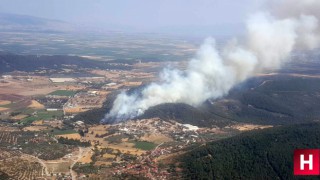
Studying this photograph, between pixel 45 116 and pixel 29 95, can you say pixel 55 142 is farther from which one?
pixel 29 95

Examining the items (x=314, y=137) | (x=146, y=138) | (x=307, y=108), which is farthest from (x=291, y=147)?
(x=307, y=108)

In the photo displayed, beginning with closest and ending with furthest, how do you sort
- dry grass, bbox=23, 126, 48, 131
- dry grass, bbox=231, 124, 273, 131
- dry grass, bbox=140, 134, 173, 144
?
dry grass, bbox=140, 134, 173, 144
dry grass, bbox=23, 126, 48, 131
dry grass, bbox=231, 124, 273, 131

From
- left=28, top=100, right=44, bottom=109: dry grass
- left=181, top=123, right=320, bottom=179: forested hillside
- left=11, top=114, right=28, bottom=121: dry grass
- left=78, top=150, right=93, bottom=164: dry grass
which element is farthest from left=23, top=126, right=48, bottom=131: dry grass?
left=181, top=123, right=320, bottom=179: forested hillside

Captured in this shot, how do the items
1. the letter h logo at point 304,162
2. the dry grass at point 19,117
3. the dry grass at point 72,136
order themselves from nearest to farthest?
the letter h logo at point 304,162 < the dry grass at point 72,136 < the dry grass at point 19,117

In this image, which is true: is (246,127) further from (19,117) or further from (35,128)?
(19,117)

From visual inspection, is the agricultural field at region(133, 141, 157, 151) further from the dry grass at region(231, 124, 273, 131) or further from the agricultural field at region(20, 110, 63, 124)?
the agricultural field at region(20, 110, 63, 124)

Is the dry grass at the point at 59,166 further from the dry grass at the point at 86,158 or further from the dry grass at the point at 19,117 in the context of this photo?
the dry grass at the point at 19,117

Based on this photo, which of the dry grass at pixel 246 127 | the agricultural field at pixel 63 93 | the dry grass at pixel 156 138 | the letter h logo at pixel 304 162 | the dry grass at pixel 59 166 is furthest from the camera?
the agricultural field at pixel 63 93

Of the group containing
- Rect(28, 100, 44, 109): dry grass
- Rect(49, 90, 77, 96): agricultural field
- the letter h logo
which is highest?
the letter h logo

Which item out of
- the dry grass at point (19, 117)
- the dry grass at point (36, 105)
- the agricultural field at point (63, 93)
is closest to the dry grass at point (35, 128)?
the dry grass at point (19, 117)
